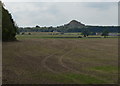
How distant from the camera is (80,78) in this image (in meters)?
13.7

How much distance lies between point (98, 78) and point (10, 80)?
5329 mm

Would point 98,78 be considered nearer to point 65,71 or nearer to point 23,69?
point 65,71

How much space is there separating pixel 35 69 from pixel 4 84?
4854 millimetres

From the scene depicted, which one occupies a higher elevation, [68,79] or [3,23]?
[3,23]

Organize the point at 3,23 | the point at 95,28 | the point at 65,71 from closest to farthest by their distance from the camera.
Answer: the point at 65,71 → the point at 3,23 → the point at 95,28

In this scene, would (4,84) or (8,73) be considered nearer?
(4,84)

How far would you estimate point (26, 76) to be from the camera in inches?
560

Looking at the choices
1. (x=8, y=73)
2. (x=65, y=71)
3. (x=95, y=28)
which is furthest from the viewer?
(x=95, y=28)

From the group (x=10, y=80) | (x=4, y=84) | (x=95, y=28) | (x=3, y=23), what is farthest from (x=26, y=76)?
(x=95, y=28)

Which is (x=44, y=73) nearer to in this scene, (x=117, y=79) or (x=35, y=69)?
(x=35, y=69)

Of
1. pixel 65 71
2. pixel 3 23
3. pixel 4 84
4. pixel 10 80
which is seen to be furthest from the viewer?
pixel 3 23

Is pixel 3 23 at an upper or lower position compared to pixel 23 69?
upper

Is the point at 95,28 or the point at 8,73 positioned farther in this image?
the point at 95,28

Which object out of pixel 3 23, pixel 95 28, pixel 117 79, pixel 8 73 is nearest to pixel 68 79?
pixel 117 79
